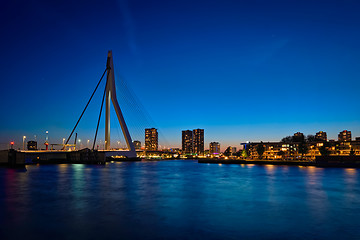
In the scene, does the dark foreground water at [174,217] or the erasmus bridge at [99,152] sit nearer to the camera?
the dark foreground water at [174,217]

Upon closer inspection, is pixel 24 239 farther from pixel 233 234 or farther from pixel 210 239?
pixel 233 234

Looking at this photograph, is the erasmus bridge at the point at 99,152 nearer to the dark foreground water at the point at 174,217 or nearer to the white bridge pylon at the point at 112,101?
the white bridge pylon at the point at 112,101

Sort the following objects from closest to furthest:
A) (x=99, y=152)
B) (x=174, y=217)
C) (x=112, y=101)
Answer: (x=174, y=217), (x=112, y=101), (x=99, y=152)

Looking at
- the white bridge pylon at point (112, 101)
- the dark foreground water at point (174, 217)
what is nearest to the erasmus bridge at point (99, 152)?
the white bridge pylon at point (112, 101)

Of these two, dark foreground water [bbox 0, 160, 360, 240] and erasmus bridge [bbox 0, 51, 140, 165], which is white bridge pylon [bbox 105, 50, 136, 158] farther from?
dark foreground water [bbox 0, 160, 360, 240]

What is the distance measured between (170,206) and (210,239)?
346 inches

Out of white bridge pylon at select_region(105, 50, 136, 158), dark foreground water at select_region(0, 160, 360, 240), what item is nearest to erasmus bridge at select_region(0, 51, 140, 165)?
white bridge pylon at select_region(105, 50, 136, 158)

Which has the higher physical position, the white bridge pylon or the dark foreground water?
the white bridge pylon

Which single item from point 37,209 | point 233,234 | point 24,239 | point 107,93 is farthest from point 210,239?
point 107,93

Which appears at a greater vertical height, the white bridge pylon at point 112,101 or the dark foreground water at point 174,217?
the white bridge pylon at point 112,101

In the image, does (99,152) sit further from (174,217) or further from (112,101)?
(174,217)

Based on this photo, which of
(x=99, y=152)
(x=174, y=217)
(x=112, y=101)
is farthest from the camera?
(x=99, y=152)

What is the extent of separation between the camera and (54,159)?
10062 cm

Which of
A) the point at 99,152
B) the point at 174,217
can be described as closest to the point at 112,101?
the point at 99,152
